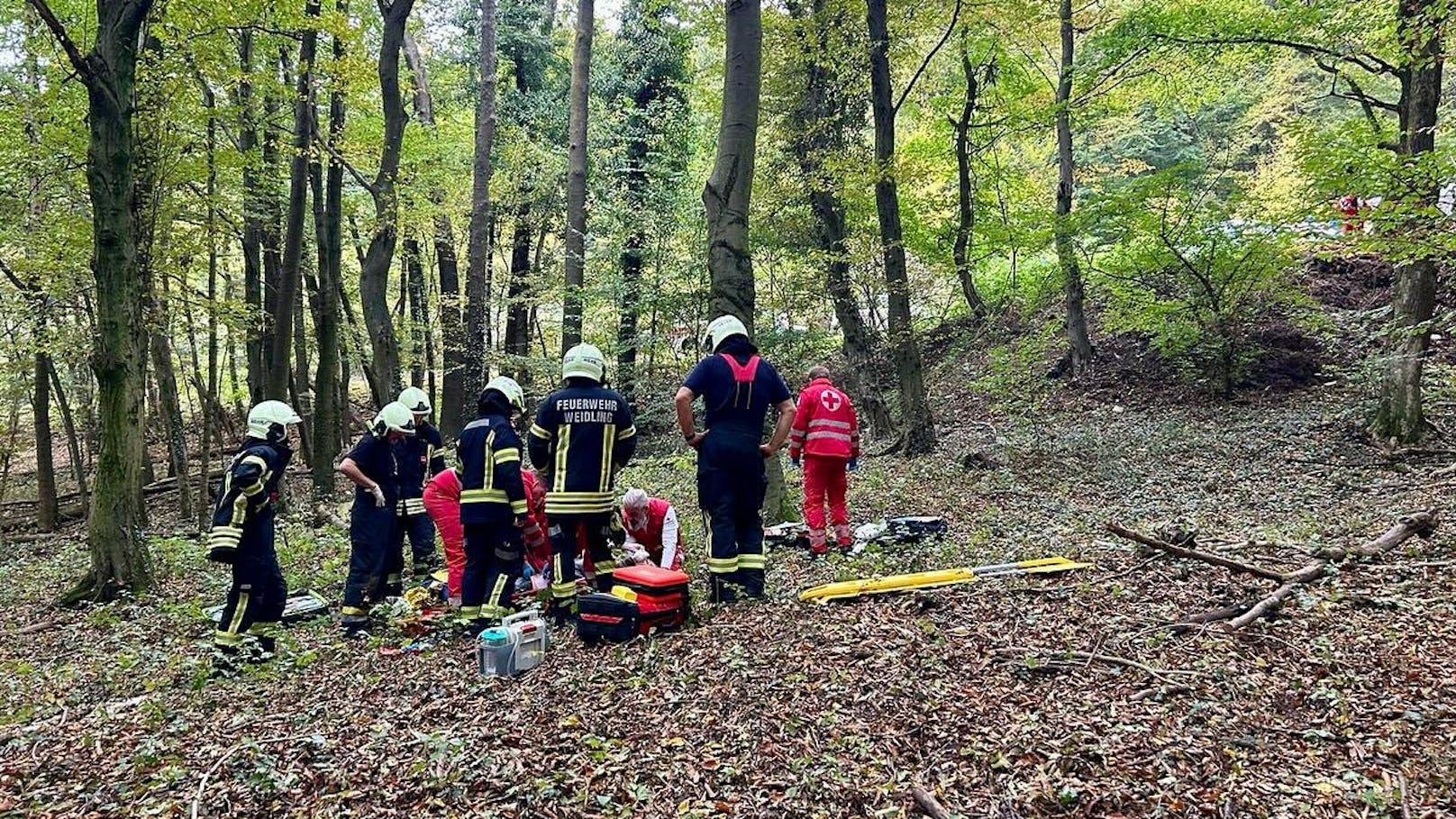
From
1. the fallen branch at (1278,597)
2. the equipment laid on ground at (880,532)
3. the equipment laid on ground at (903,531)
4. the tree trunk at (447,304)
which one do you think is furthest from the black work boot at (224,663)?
the tree trunk at (447,304)

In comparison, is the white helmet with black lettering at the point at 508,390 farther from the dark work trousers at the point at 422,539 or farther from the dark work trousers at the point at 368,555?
the dark work trousers at the point at 422,539

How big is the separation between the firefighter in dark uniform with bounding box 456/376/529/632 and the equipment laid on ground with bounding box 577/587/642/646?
1.05 meters

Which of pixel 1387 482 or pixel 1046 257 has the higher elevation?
pixel 1046 257

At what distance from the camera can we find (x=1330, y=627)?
431cm

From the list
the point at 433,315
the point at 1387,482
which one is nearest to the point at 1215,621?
the point at 1387,482

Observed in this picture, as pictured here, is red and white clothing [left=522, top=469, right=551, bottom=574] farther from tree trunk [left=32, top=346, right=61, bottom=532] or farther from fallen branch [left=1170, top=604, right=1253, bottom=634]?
tree trunk [left=32, top=346, right=61, bottom=532]

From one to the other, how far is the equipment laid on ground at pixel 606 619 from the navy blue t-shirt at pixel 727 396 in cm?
146

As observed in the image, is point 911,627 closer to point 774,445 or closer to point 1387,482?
point 774,445

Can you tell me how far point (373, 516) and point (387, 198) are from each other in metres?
6.94

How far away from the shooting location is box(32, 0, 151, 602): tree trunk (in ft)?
24.0

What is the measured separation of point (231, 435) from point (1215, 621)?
26.1 metres

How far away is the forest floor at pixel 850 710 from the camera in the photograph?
10.5 feet

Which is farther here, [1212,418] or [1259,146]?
[1259,146]

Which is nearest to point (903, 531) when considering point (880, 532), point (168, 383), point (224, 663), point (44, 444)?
point (880, 532)
